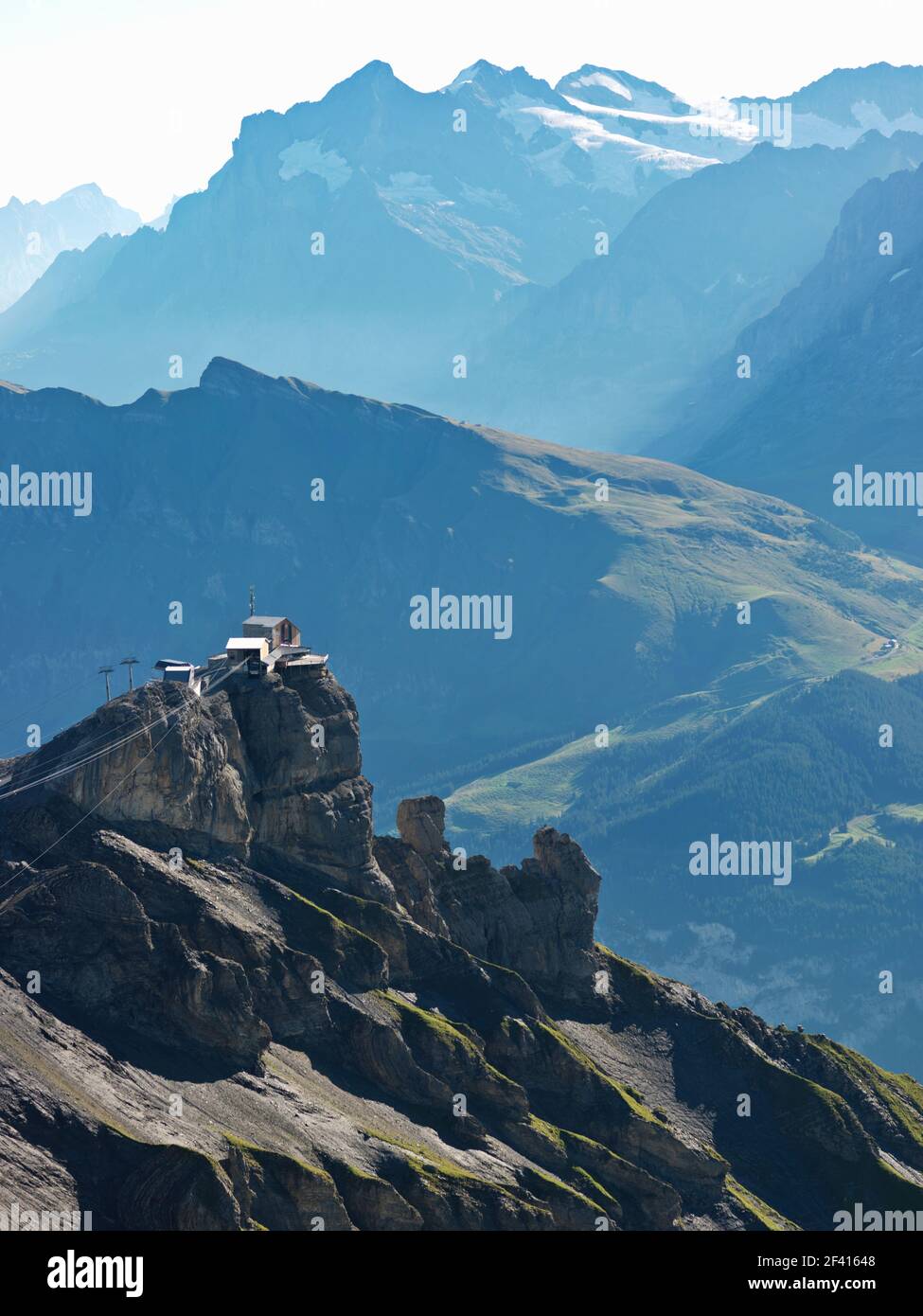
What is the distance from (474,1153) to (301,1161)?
25.4 m

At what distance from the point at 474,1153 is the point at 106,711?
46.2 m

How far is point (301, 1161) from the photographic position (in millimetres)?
168375
